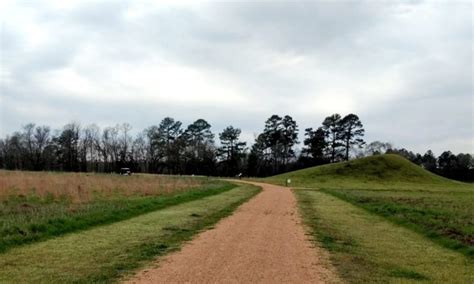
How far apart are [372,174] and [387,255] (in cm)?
7604

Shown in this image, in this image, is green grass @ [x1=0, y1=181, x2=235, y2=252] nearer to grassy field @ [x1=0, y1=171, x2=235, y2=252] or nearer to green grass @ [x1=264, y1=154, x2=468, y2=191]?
grassy field @ [x1=0, y1=171, x2=235, y2=252]

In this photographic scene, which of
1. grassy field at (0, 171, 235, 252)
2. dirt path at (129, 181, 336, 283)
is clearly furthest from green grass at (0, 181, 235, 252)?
dirt path at (129, 181, 336, 283)

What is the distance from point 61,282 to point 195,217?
10.8 meters

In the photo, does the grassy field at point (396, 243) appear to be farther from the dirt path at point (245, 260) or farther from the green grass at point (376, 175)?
the green grass at point (376, 175)

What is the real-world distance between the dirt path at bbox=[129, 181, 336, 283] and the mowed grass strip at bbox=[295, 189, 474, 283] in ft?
1.78

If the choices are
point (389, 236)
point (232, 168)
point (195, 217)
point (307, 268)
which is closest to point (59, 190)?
point (195, 217)

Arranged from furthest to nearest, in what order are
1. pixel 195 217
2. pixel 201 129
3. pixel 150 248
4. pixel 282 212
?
pixel 201 129
pixel 282 212
pixel 195 217
pixel 150 248

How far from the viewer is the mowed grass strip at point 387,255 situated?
8.88 m

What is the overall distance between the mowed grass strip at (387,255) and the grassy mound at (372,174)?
192 ft

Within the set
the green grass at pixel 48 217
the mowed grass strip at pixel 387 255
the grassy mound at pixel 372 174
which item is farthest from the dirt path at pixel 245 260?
the grassy mound at pixel 372 174

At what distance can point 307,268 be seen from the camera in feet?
30.4

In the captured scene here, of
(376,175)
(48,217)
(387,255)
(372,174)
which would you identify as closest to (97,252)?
(48,217)

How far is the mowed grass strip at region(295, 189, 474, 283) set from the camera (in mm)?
8875

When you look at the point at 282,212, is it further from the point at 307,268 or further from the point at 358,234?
the point at 307,268
